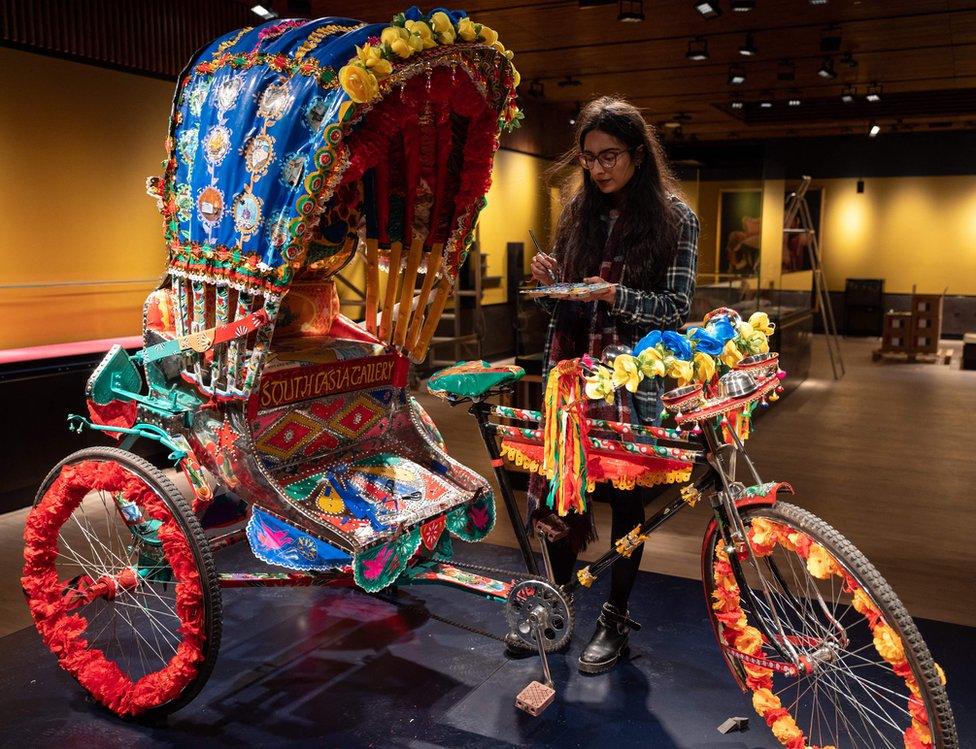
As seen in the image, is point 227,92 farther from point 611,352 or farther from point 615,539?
point 615,539

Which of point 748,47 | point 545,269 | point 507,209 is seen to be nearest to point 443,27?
point 545,269

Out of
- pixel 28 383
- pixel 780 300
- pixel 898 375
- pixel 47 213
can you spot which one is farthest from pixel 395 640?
pixel 898 375

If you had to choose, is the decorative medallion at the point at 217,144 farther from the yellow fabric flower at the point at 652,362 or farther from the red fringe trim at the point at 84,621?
the yellow fabric flower at the point at 652,362

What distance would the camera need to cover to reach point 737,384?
2.04 m

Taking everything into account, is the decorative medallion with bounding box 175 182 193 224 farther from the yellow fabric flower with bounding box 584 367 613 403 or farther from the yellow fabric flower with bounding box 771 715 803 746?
the yellow fabric flower with bounding box 771 715 803 746

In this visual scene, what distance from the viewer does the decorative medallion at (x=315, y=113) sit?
2.27 m

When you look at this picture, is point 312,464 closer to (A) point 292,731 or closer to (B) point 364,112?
(A) point 292,731

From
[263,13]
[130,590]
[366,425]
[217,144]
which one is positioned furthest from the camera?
[263,13]

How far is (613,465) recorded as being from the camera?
7.90 ft

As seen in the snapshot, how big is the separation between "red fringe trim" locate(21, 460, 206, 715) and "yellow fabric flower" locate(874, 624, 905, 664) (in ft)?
5.11

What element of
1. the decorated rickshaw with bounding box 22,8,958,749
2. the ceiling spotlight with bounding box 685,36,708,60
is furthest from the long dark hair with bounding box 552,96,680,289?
the ceiling spotlight with bounding box 685,36,708,60

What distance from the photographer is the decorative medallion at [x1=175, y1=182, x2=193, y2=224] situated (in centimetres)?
247

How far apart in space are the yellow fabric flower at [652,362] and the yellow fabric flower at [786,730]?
883 mm

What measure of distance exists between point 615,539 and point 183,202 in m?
1.56
